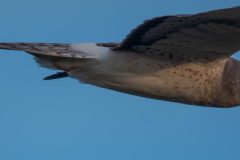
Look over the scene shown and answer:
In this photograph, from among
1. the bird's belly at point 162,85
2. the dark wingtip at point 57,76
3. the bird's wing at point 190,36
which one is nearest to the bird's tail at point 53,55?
the bird's belly at point 162,85

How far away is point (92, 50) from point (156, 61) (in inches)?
30.6

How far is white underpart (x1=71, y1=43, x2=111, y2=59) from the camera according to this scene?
795 centimetres

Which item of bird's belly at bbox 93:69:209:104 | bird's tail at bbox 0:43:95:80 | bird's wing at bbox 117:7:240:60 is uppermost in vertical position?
bird's wing at bbox 117:7:240:60

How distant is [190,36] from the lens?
24.8 feet

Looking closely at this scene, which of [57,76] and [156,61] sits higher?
[156,61]

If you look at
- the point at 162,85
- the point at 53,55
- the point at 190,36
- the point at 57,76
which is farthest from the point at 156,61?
the point at 57,76

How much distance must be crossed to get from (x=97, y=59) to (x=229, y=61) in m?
1.71

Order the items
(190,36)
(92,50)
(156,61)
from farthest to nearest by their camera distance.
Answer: (92,50) < (156,61) < (190,36)

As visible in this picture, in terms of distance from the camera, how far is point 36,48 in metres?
7.85

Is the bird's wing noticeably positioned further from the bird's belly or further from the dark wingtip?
the dark wingtip

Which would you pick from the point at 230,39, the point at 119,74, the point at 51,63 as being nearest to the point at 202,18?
the point at 230,39

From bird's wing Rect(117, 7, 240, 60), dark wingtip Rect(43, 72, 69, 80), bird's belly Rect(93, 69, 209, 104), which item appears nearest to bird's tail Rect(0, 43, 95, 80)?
bird's belly Rect(93, 69, 209, 104)

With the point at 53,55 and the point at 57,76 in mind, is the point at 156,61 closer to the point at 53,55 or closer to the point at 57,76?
the point at 53,55

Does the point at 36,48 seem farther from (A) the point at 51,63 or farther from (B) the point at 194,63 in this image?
(B) the point at 194,63
